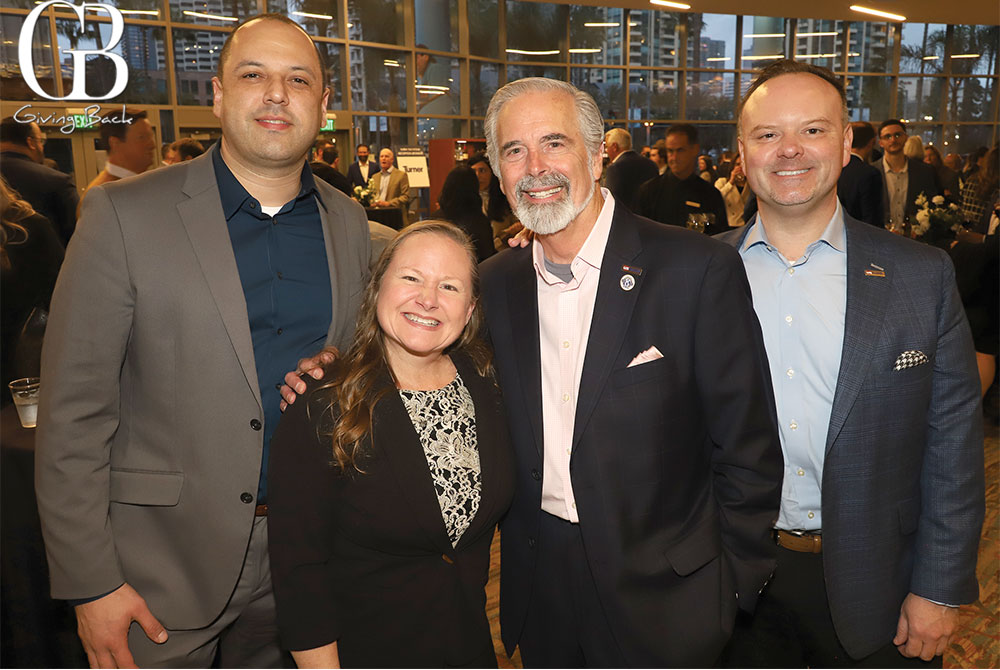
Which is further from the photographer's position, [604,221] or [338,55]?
[338,55]

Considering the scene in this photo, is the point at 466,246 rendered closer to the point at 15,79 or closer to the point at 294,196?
the point at 294,196

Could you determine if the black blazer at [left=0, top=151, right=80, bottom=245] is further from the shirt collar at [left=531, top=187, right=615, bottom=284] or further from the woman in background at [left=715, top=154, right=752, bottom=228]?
the woman in background at [left=715, top=154, right=752, bottom=228]

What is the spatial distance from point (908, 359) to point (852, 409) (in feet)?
0.59

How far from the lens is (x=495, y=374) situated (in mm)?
1925

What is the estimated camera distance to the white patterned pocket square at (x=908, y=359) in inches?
69.1

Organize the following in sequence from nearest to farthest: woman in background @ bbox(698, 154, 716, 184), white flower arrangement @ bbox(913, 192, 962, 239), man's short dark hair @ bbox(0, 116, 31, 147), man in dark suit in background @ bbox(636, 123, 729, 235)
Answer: man's short dark hair @ bbox(0, 116, 31, 147), white flower arrangement @ bbox(913, 192, 962, 239), man in dark suit in background @ bbox(636, 123, 729, 235), woman in background @ bbox(698, 154, 716, 184)

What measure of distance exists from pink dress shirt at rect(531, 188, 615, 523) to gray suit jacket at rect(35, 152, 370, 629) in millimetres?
707

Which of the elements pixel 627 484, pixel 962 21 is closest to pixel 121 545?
pixel 627 484

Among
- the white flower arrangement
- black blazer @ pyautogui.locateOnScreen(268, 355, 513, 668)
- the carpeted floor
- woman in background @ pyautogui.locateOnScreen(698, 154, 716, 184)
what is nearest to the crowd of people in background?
black blazer @ pyautogui.locateOnScreen(268, 355, 513, 668)

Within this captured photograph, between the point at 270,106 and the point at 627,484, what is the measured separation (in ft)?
4.15

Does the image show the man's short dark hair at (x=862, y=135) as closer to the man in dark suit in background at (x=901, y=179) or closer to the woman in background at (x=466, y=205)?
the man in dark suit in background at (x=901, y=179)

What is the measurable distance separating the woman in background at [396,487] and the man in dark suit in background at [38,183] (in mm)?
2831

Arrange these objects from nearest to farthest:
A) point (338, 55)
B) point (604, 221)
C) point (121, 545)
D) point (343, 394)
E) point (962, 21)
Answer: point (343, 394) < point (121, 545) < point (604, 221) < point (338, 55) < point (962, 21)

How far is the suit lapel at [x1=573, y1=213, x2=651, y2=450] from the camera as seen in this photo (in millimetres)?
1733
